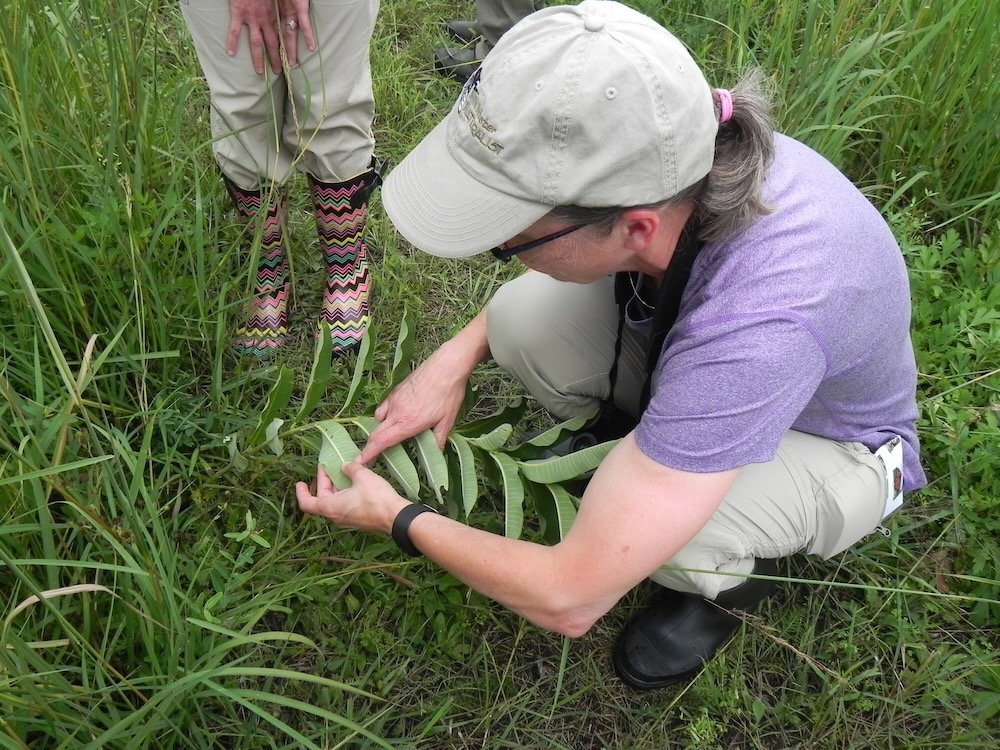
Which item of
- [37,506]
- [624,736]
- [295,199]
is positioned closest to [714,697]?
[624,736]

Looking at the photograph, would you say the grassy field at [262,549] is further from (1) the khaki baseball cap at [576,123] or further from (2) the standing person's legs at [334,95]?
(1) the khaki baseball cap at [576,123]

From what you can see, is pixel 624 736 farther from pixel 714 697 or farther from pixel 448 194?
pixel 448 194

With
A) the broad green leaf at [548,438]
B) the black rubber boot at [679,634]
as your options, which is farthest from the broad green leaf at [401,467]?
the black rubber boot at [679,634]

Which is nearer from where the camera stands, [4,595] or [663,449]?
[663,449]

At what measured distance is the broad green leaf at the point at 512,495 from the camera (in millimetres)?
1613

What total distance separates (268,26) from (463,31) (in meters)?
1.44

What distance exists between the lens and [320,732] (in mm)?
1538

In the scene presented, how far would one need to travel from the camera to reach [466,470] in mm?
1672

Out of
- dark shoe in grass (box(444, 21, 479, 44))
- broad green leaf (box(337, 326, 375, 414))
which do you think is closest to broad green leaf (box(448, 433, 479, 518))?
broad green leaf (box(337, 326, 375, 414))

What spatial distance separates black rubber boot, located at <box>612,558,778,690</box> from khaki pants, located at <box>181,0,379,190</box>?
1.18m

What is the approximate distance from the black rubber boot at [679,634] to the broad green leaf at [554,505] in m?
0.28

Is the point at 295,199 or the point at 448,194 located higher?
the point at 448,194

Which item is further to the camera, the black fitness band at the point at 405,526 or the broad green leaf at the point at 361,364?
the broad green leaf at the point at 361,364

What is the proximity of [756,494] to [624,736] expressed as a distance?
0.56 m
